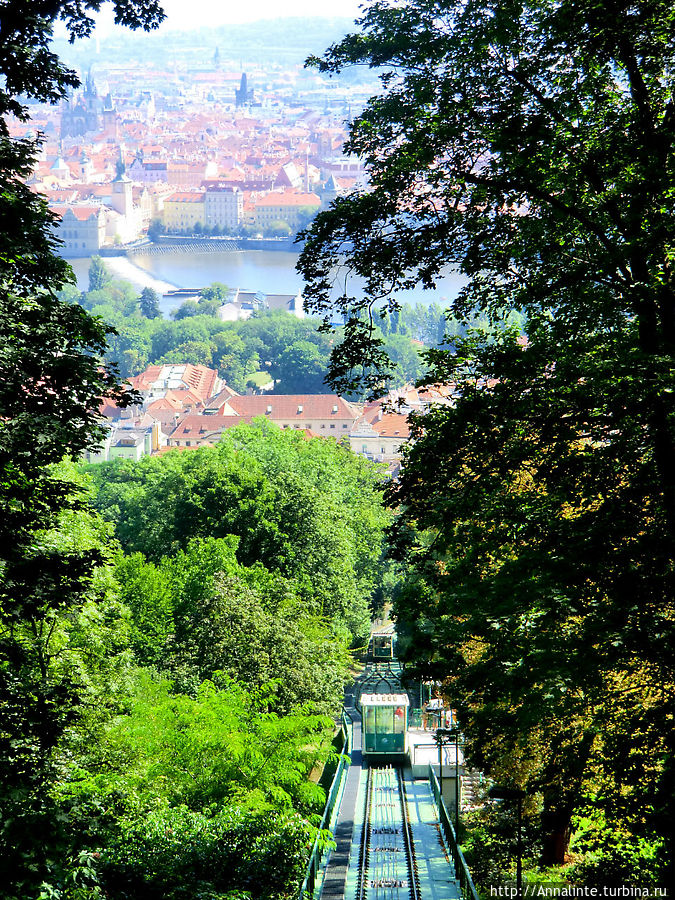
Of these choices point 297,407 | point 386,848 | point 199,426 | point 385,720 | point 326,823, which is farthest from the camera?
point 297,407

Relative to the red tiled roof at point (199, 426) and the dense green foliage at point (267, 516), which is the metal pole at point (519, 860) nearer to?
the dense green foliage at point (267, 516)

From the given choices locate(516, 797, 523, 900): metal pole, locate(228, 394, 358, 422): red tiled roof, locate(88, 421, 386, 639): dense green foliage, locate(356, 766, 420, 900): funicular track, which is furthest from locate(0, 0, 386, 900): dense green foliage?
locate(228, 394, 358, 422): red tiled roof

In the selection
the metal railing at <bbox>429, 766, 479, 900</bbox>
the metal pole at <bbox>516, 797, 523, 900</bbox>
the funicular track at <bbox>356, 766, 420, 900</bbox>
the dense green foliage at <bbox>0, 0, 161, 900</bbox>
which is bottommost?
the funicular track at <bbox>356, 766, 420, 900</bbox>

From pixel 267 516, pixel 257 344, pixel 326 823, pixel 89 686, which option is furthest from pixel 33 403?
pixel 257 344

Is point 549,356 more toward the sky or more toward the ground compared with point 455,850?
more toward the sky

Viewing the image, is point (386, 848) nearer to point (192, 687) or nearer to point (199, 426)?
point (192, 687)

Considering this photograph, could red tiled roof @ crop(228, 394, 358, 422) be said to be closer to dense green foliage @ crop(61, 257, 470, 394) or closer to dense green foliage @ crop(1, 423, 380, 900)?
dense green foliage @ crop(61, 257, 470, 394)
